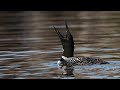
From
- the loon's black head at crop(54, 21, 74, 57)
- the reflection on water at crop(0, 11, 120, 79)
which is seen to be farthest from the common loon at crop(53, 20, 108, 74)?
the reflection on water at crop(0, 11, 120, 79)

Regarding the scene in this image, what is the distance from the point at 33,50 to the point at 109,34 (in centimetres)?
350

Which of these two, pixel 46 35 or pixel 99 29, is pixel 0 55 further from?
pixel 99 29

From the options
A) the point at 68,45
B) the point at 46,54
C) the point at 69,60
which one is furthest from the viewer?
the point at 46,54

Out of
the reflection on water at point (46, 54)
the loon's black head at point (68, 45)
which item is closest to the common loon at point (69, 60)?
the loon's black head at point (68, 45)

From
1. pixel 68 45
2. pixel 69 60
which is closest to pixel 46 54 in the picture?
pixel 68 45

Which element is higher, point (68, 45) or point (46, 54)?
point (68, 45)

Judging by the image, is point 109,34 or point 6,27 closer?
point 109,34

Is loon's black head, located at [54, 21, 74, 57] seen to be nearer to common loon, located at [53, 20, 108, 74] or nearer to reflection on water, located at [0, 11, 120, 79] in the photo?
common loon, located at [53, 20, 108, 74]

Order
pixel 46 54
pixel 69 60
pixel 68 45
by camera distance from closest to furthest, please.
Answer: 1. pixel 69 60
2. pixel 68 45
3. pixel 46 54

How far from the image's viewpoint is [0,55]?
749cm

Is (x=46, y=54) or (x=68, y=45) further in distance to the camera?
(x=46, y=54)

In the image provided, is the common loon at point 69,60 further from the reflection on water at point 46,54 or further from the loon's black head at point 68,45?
the reflection on water at point 46,54

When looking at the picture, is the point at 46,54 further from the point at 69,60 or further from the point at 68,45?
the point at 69,60
